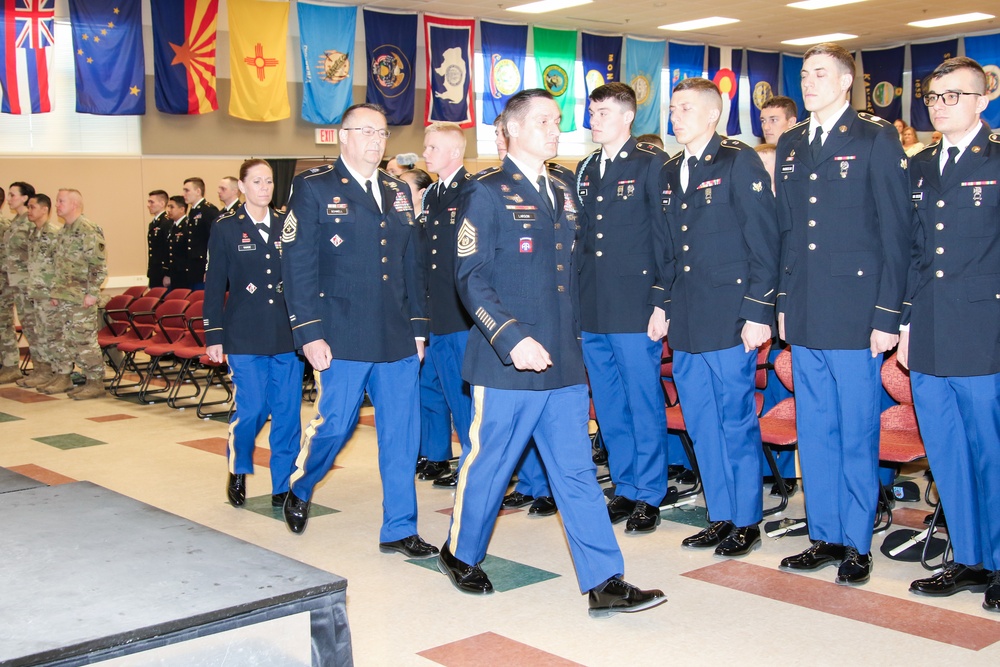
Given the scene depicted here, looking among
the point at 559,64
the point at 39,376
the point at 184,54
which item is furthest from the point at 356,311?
the point at 559,64

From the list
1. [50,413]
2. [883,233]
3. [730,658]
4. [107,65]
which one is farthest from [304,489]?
[107,65]

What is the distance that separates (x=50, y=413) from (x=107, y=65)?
5189 millimetres

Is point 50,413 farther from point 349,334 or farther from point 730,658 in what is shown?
point 730,658

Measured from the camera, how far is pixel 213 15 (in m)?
12.3

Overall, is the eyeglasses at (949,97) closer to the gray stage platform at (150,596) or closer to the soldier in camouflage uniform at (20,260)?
the gray stage platform at (150,596)

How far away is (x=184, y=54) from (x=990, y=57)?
41.0 ft

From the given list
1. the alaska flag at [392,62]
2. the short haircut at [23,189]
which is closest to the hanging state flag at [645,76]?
the alaska flag at [392,62]

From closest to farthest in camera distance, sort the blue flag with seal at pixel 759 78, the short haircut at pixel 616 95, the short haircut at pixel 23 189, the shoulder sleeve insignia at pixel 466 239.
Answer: the shoulder sleeve insignia at pixel 466 239 < the short haircut at pixel 616 95 < the short haircut at pixel 23 189 < the blue flag with seal at pixel 759 78

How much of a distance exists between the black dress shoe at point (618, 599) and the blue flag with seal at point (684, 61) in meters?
14.4

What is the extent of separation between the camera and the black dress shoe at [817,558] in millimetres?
3807

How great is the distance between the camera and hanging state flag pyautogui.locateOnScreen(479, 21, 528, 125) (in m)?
14.9

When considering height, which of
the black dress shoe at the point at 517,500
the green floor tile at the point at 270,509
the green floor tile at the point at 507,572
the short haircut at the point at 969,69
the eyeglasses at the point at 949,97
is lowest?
the green floor tile at the point at 270,509

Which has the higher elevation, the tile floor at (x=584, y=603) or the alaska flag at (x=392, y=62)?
the alaska flag at (x=392, y=62)

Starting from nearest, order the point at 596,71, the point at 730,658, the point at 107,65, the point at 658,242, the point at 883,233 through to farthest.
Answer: the point at 730,658 → the point at 883,233 → the point at 658,242 → the point at 107,65 → the point at 596,71
